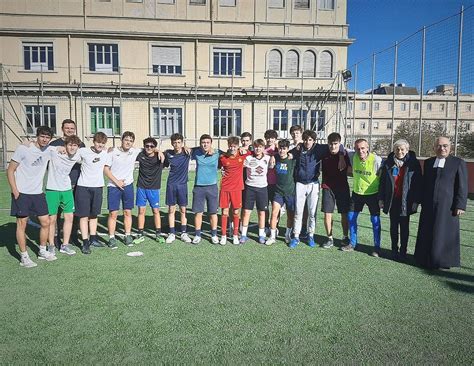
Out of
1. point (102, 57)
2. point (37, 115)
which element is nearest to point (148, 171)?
point (102, 57)

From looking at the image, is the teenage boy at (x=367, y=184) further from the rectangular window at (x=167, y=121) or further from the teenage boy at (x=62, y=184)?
the rectangular window at (x=167, y=121)

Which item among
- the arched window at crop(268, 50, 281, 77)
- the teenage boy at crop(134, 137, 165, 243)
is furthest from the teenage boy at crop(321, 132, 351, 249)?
the arched window at crop(268, 50, 281, 77)

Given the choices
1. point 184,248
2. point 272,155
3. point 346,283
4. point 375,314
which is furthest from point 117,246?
point 375,314

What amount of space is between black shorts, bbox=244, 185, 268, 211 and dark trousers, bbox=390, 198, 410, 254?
2.10m

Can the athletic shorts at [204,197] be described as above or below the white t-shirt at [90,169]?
below

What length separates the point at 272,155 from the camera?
6.86 m

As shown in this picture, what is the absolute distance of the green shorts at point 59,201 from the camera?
5578 millimetres

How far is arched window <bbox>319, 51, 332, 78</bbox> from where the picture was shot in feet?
90.1

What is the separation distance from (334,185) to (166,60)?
2331 cm

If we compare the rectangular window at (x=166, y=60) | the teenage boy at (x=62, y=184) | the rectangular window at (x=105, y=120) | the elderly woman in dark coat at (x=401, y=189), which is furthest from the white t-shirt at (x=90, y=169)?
the rectangular window at (x=166, y=60)

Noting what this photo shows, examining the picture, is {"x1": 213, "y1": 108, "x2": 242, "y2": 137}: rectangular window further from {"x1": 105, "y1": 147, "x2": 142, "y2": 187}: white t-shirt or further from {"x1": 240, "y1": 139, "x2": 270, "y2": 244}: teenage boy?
{"x1": 105, "y1": 147, "x2": 142, "y2": 187}: white t-shirt

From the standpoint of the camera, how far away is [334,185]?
6230 millimetres

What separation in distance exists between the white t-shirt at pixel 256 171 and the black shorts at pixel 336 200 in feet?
3.54

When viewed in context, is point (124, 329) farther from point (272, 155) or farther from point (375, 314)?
point (272, 155)
